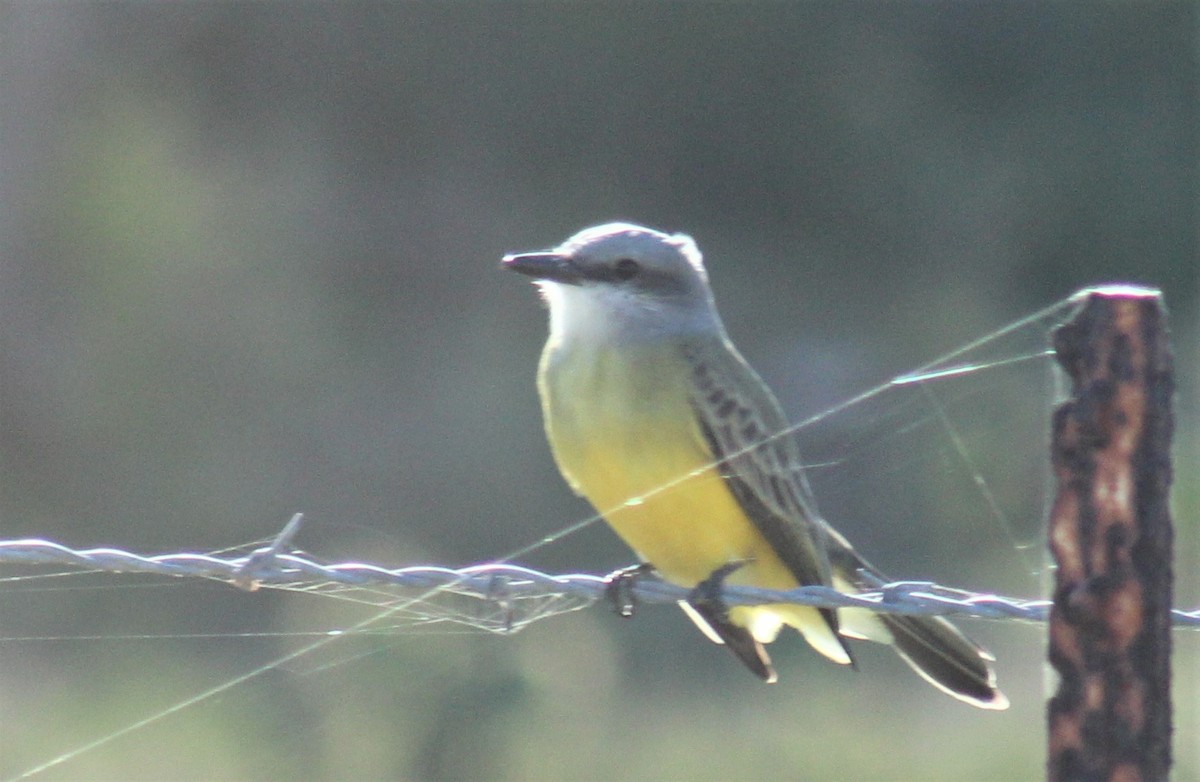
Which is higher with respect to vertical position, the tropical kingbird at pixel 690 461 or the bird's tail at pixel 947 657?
the tropical kingbird at pixel 690 461

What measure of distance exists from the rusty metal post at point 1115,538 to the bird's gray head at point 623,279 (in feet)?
6.62

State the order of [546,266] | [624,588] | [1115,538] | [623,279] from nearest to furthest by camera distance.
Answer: [1115,538], [624,588], [546,266], [623,279]

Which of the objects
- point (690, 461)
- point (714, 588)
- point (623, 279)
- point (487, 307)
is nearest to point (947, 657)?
point (714, 588)

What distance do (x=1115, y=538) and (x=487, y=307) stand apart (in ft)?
35.8

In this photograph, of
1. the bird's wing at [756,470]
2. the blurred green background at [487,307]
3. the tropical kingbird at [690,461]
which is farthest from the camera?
the blurred green background at [487,307]

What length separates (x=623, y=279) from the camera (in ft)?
13.9

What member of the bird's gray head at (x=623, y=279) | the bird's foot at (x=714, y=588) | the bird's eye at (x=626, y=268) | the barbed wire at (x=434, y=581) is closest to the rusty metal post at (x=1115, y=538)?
the barbed wire at (x=434, y=581)

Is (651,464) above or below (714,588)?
above

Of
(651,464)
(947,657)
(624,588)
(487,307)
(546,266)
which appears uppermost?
(487,307)

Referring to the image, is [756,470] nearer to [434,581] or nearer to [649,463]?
[649,463]

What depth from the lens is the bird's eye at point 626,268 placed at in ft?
14.0

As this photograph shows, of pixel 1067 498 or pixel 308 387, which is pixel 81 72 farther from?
pixel 1067 498

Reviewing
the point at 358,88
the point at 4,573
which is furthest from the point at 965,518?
the point at 358,88

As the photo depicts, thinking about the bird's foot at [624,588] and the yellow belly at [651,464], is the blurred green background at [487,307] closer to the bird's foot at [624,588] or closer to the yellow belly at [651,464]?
the yellow belly at [651,464]
